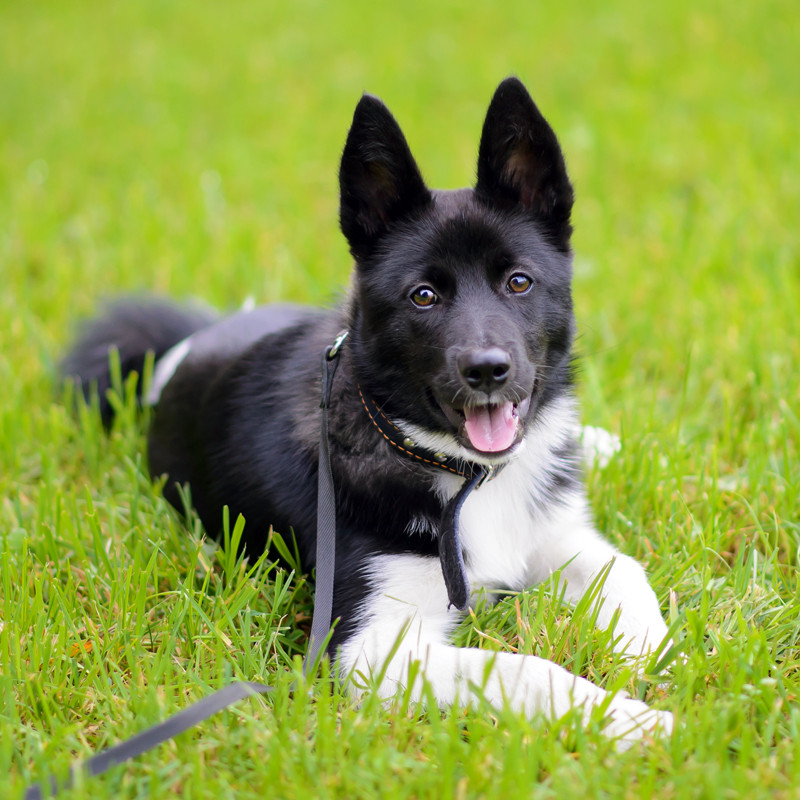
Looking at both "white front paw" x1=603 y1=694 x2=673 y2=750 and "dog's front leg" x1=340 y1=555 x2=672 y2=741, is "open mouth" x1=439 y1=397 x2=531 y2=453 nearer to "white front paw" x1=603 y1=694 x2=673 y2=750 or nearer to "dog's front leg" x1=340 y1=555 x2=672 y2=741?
"dog's front leg" x1=340 y1=555 x2=672 y2=741

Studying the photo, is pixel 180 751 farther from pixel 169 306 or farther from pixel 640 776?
pixel 169 306

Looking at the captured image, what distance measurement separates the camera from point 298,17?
12430 millimetres

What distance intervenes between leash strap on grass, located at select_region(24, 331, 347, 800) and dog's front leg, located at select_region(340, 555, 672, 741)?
109mm

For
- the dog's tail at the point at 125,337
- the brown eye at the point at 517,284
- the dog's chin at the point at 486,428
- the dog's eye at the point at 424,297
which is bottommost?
the dog's tail at the point at 125,337

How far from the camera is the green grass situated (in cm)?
194

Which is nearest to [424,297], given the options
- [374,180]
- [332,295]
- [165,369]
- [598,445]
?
[374,180]

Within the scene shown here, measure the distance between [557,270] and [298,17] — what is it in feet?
37.6

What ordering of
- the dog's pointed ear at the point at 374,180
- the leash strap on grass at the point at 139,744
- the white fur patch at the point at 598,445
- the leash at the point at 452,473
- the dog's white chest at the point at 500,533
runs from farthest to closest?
1. the white fur patch at the point at 598,445
2. the dog's white chest at the point at 500,533
3. the dog's pointed ear at the point at 374,180
4. the leash at the point at 452,473
5. the leash strap on grass at the point at 139,744

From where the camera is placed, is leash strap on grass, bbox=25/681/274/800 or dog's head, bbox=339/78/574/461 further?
dog's head, bbox=339/78/574/461

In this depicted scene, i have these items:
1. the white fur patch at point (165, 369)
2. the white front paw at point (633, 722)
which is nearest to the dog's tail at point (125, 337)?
the white fur patch at point (165, 369)

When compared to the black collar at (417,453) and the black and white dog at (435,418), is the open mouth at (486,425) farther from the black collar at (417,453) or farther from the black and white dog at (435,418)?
the black collar at (417,453)

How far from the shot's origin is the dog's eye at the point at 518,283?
254 centimetres

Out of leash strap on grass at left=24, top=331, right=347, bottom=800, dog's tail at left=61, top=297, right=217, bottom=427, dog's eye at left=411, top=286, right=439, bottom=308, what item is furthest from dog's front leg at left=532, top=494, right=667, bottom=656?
dog's tail at left=61, top=297, right=217, bottom=427

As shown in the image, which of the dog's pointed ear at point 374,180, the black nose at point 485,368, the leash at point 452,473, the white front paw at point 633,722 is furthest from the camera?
the dog's pointed ear at point 374,180
